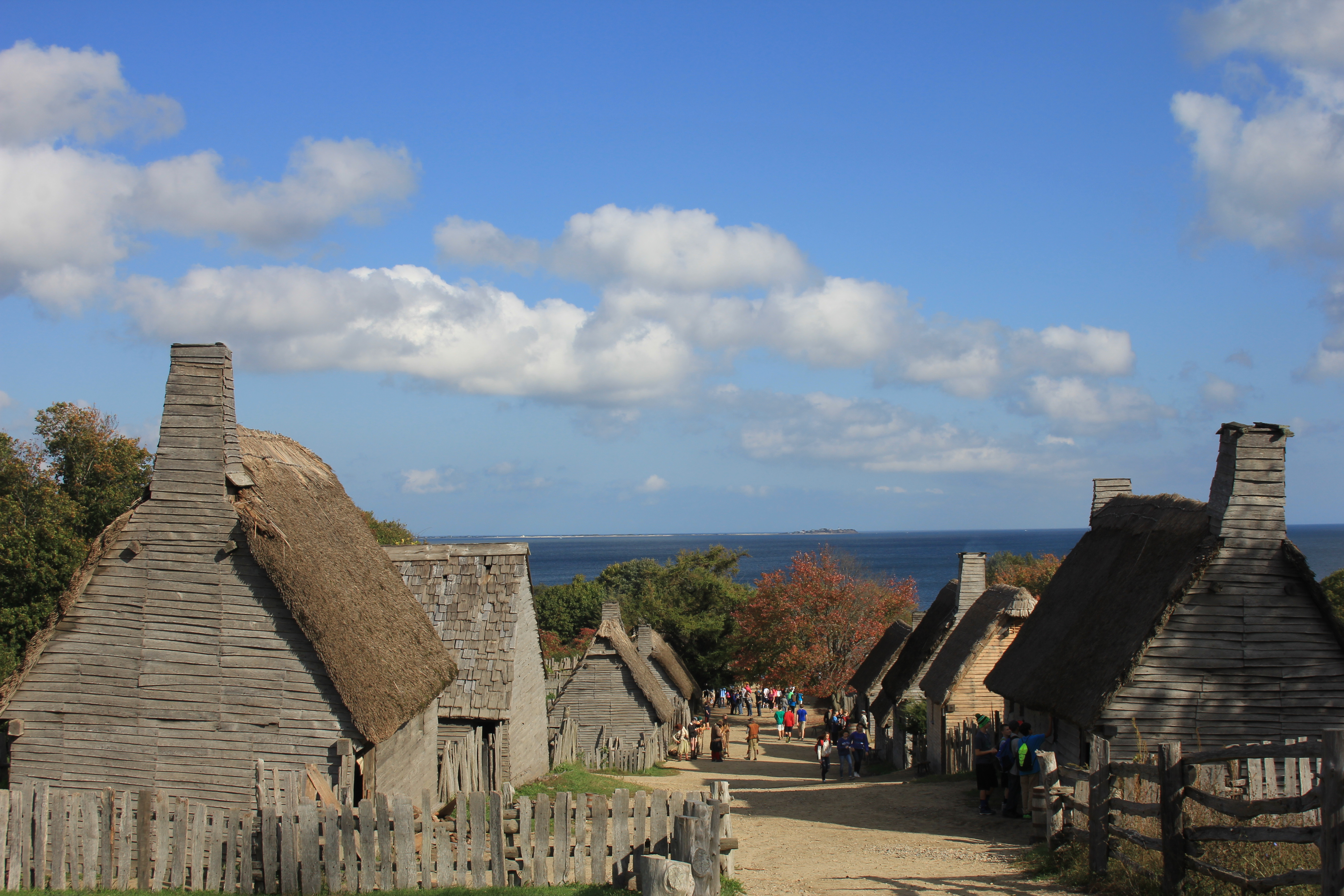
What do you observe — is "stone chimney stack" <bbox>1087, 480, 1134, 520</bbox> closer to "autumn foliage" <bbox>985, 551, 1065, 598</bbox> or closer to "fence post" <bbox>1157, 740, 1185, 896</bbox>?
"fence post" <bbox>1157, 740, 1185, 896</bbox>

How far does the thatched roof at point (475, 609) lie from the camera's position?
2092cm

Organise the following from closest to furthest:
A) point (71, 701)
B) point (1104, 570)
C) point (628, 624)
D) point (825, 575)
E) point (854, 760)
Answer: point (71, 701) → point (1104, 570) → point (854, 760) → point (825, 575) → point (628, 624)

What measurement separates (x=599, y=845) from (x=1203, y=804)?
21.6 feet

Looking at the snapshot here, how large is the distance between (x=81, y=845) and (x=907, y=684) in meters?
25.7

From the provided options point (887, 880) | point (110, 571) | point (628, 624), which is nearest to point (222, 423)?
point (110, 571)

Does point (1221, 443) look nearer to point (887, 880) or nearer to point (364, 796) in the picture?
point (887, 880)

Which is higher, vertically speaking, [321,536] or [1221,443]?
[1221,443]

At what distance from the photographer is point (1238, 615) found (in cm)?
1515

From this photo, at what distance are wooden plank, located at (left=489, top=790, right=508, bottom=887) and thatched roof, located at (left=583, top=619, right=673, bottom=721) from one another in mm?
22741

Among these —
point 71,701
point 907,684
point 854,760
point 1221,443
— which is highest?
point 1221,443

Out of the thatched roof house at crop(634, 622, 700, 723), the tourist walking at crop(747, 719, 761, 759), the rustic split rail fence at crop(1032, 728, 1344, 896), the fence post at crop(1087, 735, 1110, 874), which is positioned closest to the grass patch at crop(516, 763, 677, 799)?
the rustic split rail fence at crop(1032, 728, 1344, 896)

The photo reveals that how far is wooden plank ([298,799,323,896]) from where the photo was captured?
11328mm

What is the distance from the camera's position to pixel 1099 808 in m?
11.8

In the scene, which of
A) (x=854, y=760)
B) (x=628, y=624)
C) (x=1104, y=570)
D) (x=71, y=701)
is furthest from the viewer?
(x=628, y=624)
